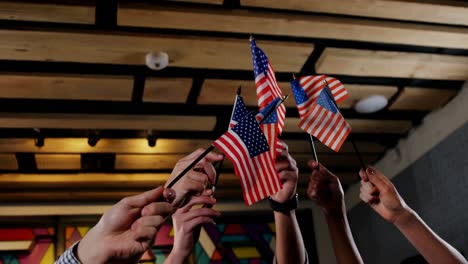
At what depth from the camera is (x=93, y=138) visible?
4.21 m

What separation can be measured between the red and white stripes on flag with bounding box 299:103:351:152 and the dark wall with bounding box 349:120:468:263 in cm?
252

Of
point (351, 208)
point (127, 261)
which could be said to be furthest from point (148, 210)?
point (351, 208)

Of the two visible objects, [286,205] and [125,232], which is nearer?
[125,232]

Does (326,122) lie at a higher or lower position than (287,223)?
higher

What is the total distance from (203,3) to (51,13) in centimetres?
90

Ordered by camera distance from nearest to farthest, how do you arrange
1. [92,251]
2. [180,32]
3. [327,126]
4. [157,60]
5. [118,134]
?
1. [92,251]
2. [327,126]
3. [180,32]
4. [157,60]
5. [118,134]

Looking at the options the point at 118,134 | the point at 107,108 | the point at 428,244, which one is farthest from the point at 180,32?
the point at 428,244

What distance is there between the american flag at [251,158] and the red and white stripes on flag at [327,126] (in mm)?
459

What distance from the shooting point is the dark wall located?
413 cm

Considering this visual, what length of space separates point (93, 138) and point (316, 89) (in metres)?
2.53

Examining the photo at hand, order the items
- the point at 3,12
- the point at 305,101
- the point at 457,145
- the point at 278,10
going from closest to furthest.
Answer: the point at 305,101, the point at 3,12, the point at 278,10, the point at 457,145

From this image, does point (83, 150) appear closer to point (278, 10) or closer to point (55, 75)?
point (55, 75)

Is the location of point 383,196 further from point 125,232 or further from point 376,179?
point 125,232

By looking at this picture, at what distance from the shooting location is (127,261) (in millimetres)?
1033
